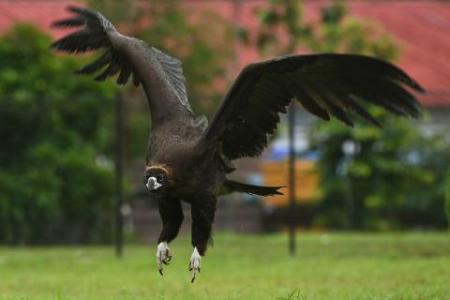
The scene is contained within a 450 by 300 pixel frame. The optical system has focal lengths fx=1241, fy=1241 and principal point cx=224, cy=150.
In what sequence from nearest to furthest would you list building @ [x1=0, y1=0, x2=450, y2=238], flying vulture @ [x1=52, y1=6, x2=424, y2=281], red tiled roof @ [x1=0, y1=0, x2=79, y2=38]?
flying vulture @ [x1=52, y1=6, x2=424, y2=281], building @ [x1=0, y1=0, x2=450, y2=238], red tiled roof @ [x1=0, y1=0, x2=79, y2=38]

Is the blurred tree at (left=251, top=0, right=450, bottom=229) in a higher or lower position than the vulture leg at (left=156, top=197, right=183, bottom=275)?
higher

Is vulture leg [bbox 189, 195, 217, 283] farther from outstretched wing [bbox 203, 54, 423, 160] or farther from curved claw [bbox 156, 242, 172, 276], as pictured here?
outstretched wing [bbox 203, 54, 423, 160]

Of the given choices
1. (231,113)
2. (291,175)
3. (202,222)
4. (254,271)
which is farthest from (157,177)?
(291,175)

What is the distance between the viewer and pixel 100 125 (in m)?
20.0

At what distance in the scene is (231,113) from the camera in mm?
9367

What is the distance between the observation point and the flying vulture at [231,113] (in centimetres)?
902

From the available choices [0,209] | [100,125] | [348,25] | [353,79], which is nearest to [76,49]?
[353,79]

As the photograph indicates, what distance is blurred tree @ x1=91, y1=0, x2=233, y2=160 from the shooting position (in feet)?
77.8

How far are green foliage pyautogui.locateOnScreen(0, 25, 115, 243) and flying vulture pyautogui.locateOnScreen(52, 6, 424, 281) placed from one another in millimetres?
8115

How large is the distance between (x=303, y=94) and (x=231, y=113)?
565 millimetres

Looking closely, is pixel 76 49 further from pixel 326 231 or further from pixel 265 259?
pixel 326 231

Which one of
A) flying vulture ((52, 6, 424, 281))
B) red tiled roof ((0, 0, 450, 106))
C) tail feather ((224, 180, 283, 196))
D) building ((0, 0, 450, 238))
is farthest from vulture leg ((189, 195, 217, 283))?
red tiled roof ((0, 0, 450, 106))

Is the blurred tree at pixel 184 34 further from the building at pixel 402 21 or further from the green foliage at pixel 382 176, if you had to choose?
the green foliage at pixel 382 176

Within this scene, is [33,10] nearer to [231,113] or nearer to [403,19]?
[403,19]
